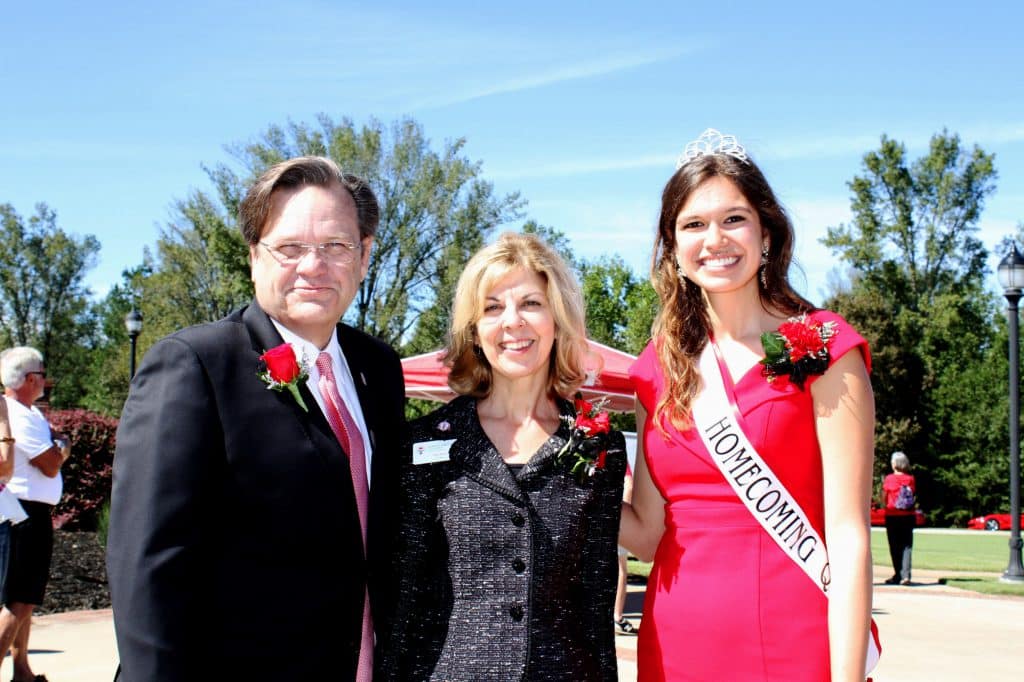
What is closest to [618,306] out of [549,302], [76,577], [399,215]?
[399,215]

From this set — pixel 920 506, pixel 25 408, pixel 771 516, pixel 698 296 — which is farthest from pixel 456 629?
pixel 920 506

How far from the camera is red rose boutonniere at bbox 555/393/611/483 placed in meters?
2.78

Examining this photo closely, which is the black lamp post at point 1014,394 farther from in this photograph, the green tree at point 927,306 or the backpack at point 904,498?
the green tree at point 927,306

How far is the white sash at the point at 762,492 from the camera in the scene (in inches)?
98.3

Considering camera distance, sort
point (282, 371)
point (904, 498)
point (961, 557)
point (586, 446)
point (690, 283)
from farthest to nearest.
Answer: point (961, 557) < point (904, 498) < point (690, 283) < point (586, 446) < point (282, 371)

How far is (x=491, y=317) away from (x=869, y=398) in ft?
3.73

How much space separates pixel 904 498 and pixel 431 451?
10.9 m

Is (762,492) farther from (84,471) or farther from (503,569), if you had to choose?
(84,471)

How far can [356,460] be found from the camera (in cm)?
257

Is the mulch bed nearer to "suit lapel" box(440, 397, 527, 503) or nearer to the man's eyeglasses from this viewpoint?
"suit lapel" box(440, 397, 527, 503)

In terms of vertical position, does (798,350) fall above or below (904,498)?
above

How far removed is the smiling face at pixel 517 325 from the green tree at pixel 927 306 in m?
34.4

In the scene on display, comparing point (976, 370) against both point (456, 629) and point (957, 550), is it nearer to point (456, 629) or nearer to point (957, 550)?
point (957, 550)

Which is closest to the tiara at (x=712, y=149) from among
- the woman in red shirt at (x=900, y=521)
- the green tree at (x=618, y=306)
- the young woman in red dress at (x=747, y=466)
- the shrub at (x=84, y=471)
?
the young woman in red dress at (x=747, y=466)
